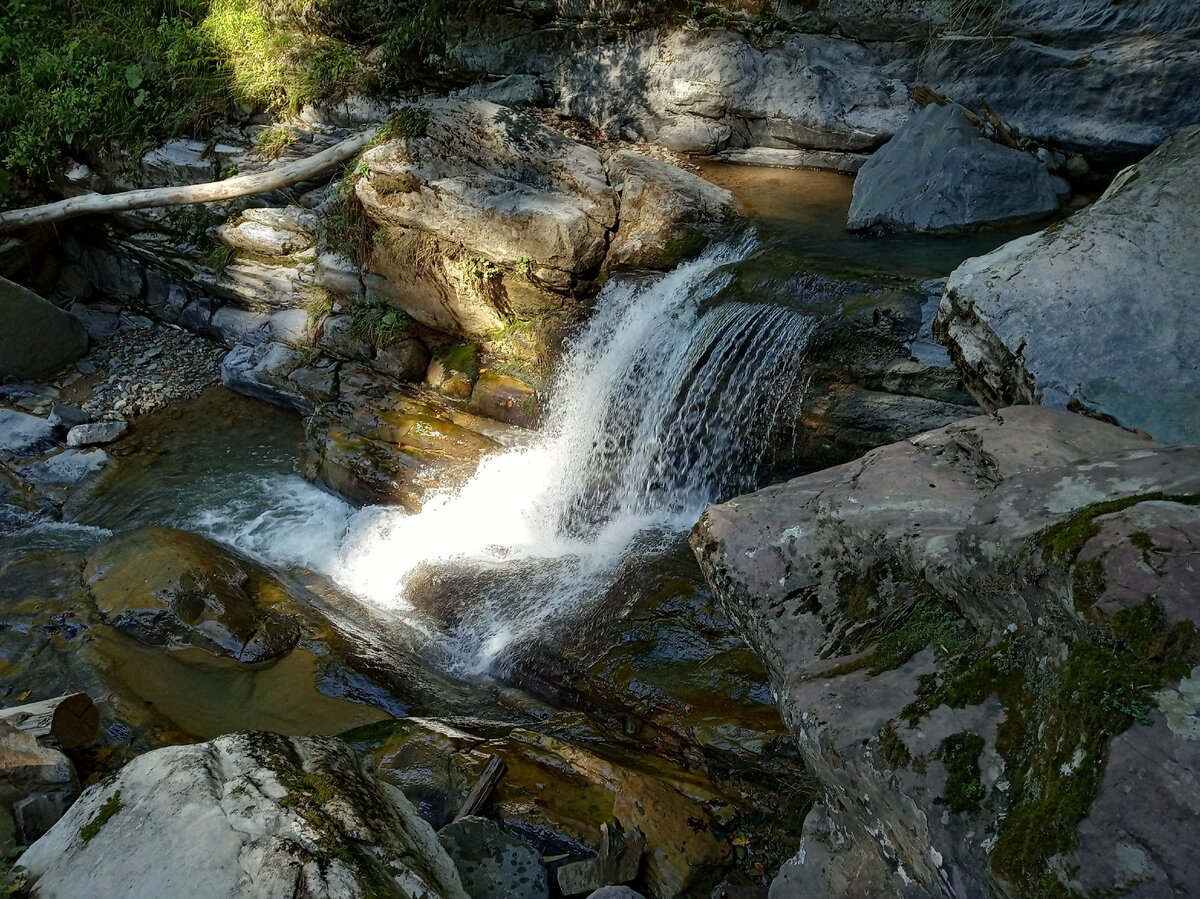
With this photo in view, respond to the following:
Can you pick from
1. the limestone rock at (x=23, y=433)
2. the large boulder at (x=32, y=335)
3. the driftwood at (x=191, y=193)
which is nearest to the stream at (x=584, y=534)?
the limestone rock at (x=23, y=433)

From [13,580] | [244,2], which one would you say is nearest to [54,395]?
[13,580]

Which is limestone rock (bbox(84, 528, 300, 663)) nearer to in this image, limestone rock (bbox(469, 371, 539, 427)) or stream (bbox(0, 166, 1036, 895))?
stream (bbox(0, 166, 1036, 895))

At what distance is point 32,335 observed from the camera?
8.85 m

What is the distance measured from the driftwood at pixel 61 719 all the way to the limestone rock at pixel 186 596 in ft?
3.71

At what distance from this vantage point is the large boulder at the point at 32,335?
8.66m

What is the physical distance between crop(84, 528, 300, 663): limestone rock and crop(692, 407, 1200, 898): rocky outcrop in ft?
11.2

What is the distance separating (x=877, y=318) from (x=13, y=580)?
6.51 metres

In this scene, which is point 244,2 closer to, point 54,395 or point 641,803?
point 54,395

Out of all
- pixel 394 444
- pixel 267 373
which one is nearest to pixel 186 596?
pixel 394 444

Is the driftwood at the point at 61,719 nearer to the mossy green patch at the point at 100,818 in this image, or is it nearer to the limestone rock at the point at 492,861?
the mossy green patch at the point at 100,818

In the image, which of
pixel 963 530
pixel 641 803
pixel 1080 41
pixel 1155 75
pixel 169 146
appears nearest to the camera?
pixel 963 530

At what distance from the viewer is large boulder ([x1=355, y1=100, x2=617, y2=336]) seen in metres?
6.93

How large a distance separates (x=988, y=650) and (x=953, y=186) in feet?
18.4

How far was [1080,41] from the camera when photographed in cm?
724
